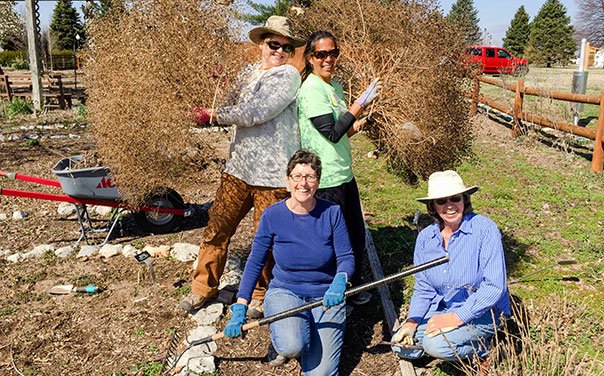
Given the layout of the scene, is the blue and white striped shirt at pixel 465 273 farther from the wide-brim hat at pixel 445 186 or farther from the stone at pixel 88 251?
the stone at pixel 88 251

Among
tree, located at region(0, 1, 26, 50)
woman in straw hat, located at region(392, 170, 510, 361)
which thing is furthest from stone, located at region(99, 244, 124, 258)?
tree, located at region(0, 1, 26, 50)

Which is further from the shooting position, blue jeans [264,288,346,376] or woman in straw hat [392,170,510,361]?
blue jeans [264,288,346,376]

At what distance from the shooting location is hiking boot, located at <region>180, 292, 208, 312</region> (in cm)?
362

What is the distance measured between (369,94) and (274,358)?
177 cm

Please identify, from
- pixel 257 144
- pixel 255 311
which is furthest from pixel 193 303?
pixel 257 144

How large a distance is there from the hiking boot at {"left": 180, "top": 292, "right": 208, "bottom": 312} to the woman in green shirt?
1172 mm

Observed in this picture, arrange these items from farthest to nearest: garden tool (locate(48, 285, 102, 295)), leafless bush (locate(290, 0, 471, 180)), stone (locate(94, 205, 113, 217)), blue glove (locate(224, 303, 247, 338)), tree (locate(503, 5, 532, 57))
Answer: tree (locate(503, 5, 532, 57)) < stone (locate(94, 205, 113, 217)) < garden tool (locate(48, 285, 102, 295)) < leafless bush (locate(290, 0, 471, 180)) < blue glove (locate(224, 303, 247, 338))

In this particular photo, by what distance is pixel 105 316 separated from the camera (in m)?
3.69

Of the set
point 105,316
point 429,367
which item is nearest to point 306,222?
point 429,367

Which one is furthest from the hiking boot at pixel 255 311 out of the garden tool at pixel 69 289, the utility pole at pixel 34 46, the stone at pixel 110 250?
the utility pole at pixel 34 46

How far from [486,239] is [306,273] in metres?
1.06

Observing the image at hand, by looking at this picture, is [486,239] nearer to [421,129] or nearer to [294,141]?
[421,129]

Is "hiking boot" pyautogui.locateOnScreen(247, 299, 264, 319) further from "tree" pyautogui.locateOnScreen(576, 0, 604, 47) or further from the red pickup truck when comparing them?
"tree" pyautogui.locateOnScreen(576, 0, 604, 47)

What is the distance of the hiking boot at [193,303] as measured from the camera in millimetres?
3615
